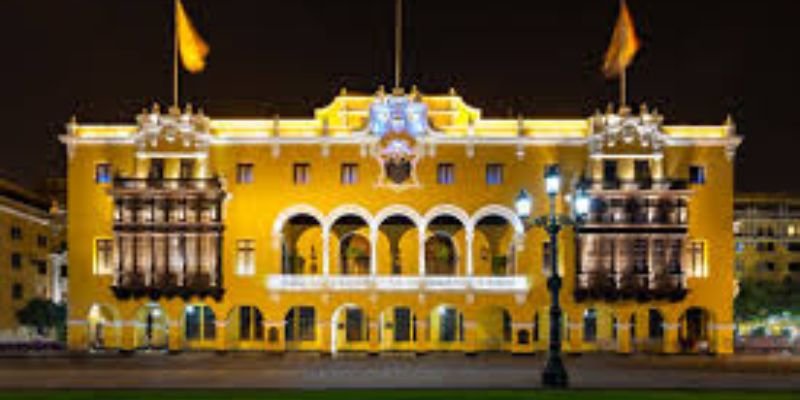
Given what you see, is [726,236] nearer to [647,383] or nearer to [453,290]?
[453,290]

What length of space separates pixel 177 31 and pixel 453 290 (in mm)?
21802

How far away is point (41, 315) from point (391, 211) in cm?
3366

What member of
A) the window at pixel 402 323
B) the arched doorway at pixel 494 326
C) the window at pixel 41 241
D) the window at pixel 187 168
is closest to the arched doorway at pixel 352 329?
the window at pixel 402 323

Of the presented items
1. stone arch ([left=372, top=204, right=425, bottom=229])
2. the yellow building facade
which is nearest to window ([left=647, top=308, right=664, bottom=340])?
the yellow building facade

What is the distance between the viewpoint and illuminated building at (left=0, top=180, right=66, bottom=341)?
89.8 metres

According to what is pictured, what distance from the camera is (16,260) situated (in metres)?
92.6

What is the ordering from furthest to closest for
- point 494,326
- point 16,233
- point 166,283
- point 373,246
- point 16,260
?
point 16,233 < point 16,260 < point 494,326 < point 373,246 < point 166,283

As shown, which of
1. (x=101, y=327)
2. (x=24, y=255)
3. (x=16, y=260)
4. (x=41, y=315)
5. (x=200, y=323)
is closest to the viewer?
(x=200, y=323)

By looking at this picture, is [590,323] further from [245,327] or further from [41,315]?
[41,315]

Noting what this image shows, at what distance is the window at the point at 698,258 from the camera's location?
7219 cm

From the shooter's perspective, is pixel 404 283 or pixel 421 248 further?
pixel 404 283

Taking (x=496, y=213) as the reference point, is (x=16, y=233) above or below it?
below

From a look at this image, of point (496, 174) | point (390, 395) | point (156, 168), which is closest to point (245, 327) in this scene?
point (156, 168)

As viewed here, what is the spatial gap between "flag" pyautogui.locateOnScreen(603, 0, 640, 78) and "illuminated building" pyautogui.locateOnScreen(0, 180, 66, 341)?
1789 inches
